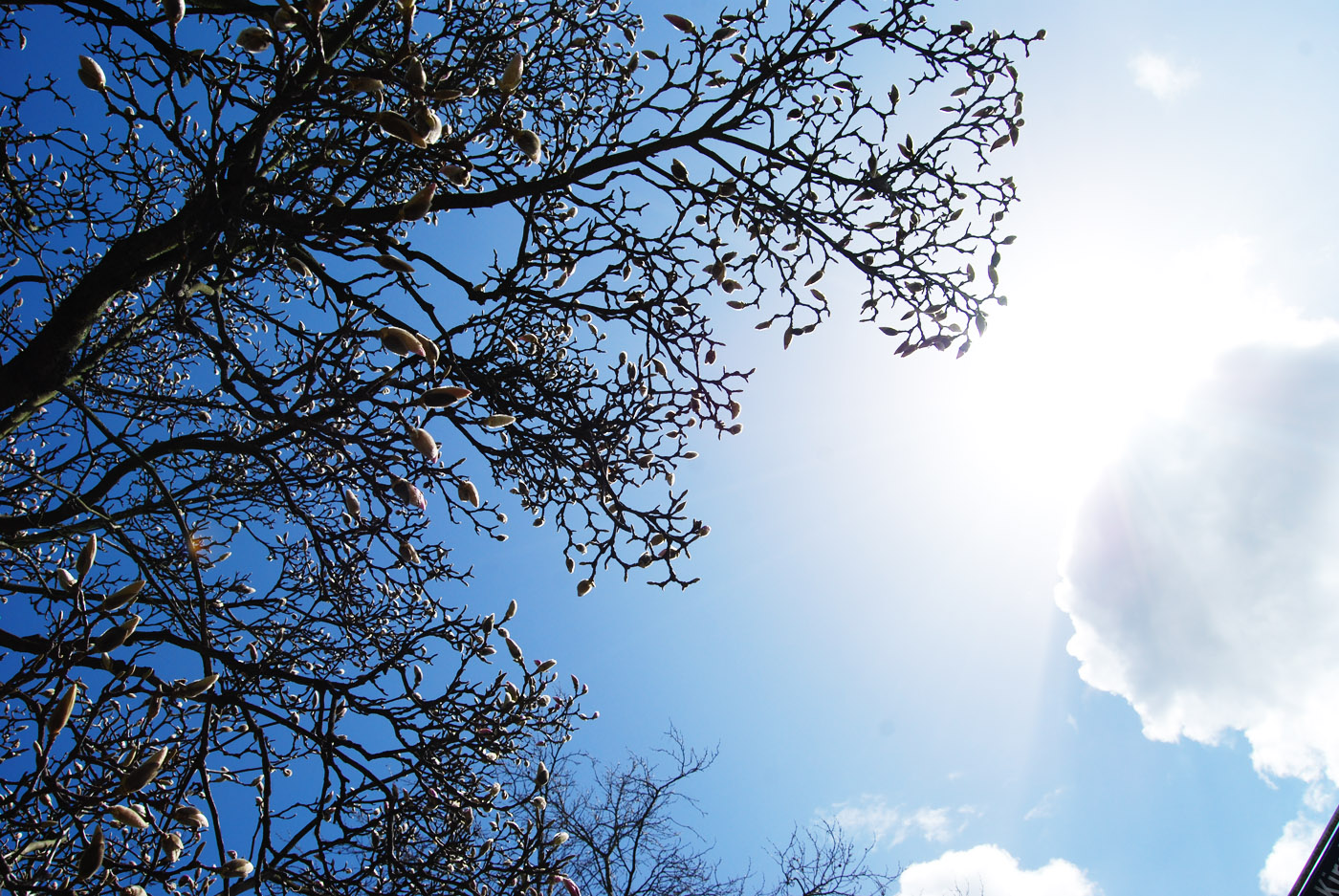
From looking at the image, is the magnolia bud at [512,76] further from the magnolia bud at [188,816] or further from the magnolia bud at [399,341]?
the magnolia bud at [188,816]

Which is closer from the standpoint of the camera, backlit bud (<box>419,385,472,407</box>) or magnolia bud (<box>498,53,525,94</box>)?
backlit bud (<box>419,385,472,407</box>)

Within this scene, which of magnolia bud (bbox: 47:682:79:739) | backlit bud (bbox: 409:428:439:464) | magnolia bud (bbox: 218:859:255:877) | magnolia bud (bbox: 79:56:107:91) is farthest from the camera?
magnolia bud (bbox: 79:56:107:91)

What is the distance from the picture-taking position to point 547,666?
133 inches

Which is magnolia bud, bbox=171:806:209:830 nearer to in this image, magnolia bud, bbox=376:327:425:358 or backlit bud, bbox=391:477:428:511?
backlit bud, bbox=391:477:428:511

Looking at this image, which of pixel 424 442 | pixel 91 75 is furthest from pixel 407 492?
pixel 91 75

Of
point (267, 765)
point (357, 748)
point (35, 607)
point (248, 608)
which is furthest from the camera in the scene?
point (248, 608)

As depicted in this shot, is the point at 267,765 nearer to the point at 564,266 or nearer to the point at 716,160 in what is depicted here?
the point at 564,266

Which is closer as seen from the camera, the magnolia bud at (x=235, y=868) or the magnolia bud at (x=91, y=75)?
the magnolia bud at (x=235, y=868)

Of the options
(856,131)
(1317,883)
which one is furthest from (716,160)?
(1317,883)

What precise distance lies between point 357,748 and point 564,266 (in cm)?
240

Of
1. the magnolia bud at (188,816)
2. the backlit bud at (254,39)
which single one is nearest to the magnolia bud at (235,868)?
the magnolia bud at (188,816)

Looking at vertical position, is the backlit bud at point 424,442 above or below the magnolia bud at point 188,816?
above

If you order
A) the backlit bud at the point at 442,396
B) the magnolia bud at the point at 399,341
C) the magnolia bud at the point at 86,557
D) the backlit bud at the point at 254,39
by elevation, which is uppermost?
the backlit bud at the point at 254,39

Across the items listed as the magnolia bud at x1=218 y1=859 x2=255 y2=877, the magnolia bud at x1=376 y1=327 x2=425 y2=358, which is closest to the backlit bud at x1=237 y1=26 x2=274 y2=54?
the magnolia bud at x1=376 y1=327 x2=425 y2=358
